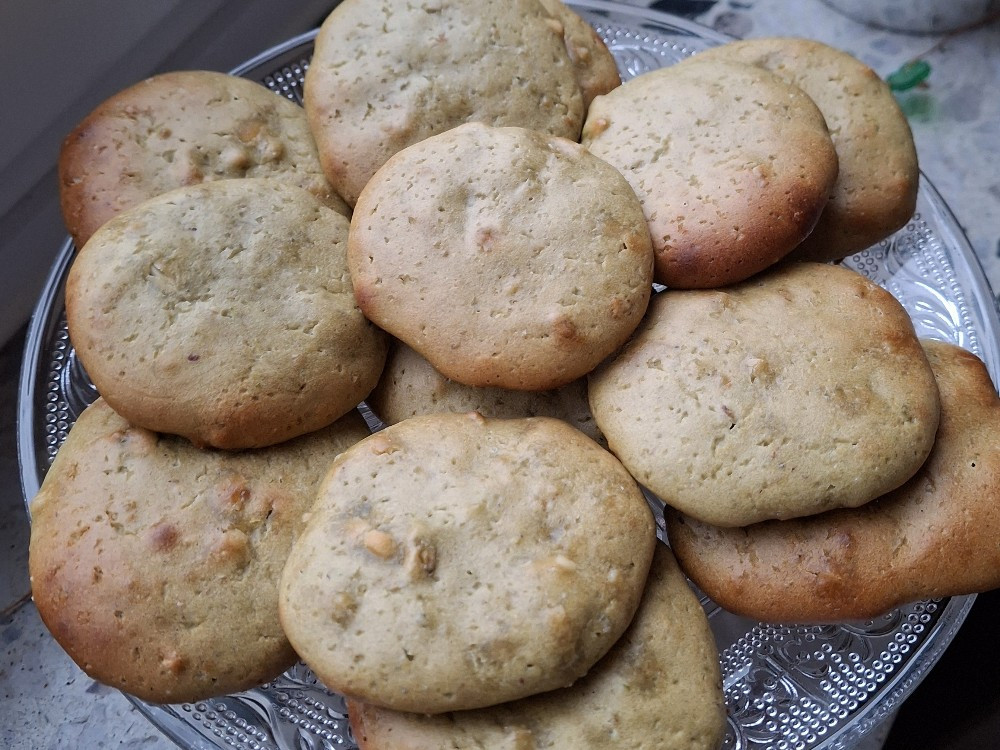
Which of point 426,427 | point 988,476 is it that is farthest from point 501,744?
point 988,476

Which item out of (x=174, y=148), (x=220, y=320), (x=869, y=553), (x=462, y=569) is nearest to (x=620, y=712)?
(x=462, y=569)

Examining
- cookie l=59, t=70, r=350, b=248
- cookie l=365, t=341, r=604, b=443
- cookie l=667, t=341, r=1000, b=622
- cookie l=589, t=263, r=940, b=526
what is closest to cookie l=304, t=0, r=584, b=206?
cookie l=59, t=70, r=350, b=248

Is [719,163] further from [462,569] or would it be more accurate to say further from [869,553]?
[462,569]

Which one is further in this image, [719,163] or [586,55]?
[586,55]

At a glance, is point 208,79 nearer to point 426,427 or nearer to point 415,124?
point 415,124

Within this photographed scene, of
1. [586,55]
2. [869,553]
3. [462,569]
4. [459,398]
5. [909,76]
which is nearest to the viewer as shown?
[462,569]

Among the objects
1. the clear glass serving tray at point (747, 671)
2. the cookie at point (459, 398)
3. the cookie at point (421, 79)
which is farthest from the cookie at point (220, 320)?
the clear glass serving tray at point (747, 671)

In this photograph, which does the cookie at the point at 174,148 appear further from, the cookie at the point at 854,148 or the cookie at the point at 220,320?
the cookie at the point at 854,148
